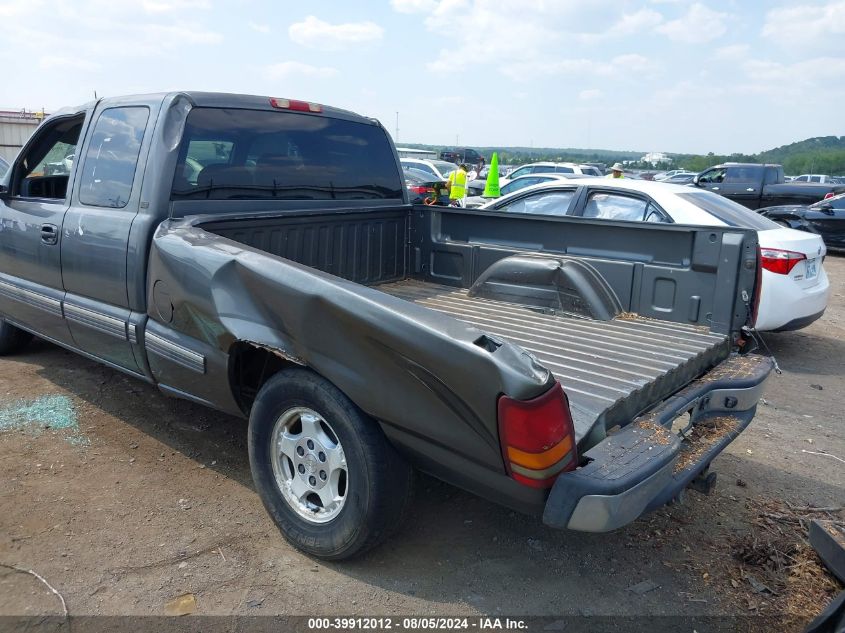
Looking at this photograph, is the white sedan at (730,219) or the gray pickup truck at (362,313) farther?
the white sedan at (730,219)

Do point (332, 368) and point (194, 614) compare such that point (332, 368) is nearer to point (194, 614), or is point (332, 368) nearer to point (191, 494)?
point (194, 614)

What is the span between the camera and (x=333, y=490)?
2.96 m

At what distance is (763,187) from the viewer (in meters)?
16.9

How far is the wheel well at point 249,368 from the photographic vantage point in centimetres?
321

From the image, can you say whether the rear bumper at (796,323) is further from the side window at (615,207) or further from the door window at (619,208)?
the side window at (615,207)

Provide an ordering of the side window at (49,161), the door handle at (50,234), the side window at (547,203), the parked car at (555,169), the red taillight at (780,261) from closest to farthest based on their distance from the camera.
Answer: the door handle at (50,234) < the side window at (49,161) < the red taillight at (780,261) < the side window at (547,203) < the parked car at (555,169)

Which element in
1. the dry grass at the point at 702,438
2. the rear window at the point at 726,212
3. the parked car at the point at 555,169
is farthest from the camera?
the parked car at the point at 555,169

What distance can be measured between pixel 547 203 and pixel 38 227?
16.2 ft

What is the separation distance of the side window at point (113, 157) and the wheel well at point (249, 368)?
1254 mm

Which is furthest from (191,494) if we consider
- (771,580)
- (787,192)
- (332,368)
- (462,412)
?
(787,192)

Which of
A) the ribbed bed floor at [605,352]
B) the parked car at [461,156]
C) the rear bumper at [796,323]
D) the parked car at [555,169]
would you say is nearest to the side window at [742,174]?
the parked car at [555,169]

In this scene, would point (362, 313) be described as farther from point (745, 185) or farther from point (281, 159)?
point (745, 185)

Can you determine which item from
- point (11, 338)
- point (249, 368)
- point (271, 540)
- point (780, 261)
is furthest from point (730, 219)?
point (11, 338)

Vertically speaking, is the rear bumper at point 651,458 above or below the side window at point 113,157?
below
